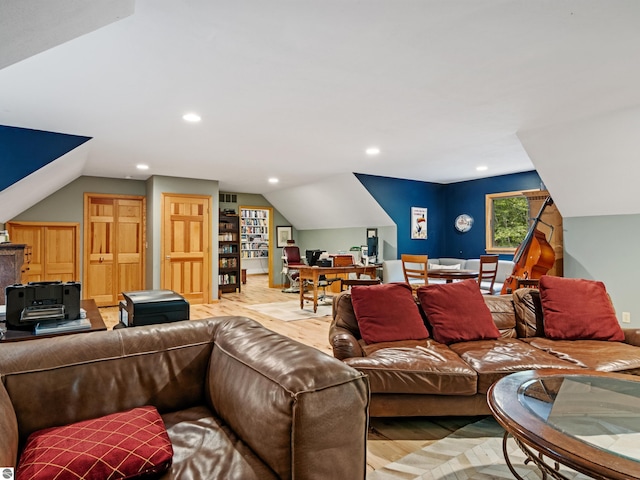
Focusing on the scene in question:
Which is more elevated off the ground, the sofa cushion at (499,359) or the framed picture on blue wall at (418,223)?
the framed picture on blue wall at (418,223)

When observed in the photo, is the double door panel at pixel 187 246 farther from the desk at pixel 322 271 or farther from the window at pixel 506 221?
the window at pixel 506 221

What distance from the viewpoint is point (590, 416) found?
5.16ft

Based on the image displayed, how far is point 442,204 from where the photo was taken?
26.2 ft

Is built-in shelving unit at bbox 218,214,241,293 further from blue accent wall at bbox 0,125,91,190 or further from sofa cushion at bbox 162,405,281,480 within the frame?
sofa cushion at bbox 162,405,281,480

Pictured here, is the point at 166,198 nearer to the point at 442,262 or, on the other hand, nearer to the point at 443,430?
the point at 442,262

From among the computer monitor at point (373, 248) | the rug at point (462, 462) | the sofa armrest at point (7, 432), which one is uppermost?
the computer monitor at point (373, 248)

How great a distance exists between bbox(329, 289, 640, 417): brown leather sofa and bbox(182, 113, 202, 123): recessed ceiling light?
2310mm

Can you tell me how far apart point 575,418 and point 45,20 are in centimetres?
258

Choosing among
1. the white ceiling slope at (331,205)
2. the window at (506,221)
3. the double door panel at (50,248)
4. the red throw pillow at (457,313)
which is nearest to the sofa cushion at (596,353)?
the red throw pillow at (457,313)

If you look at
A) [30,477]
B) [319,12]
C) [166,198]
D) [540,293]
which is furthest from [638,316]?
[166,198]

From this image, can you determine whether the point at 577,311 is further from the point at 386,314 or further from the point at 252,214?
the point at 252,214

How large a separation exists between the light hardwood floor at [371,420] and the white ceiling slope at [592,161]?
3.02 m

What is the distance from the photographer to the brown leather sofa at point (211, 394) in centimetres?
112

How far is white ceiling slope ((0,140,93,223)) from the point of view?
4373 mm
